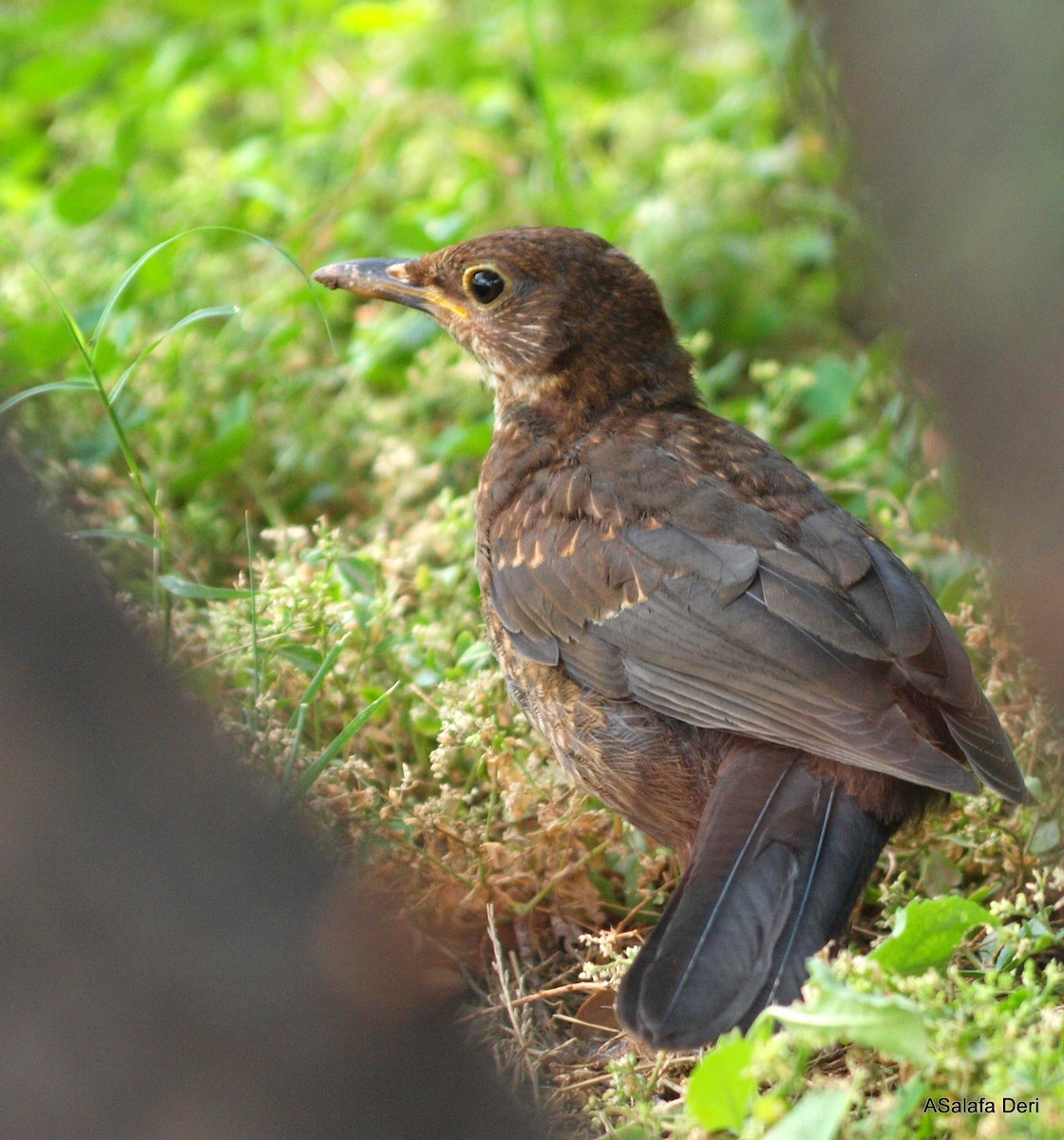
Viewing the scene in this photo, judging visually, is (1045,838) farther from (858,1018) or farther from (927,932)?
(858,1018)

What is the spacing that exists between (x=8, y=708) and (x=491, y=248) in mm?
2439

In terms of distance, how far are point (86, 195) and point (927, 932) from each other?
3919 mm

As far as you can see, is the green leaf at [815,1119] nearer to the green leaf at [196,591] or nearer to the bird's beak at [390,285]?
the green leaf at [196,591]

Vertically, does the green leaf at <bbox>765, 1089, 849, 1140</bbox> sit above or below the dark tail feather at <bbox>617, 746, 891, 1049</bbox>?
above

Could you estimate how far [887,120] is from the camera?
79.7 inches

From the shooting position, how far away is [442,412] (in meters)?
5.04

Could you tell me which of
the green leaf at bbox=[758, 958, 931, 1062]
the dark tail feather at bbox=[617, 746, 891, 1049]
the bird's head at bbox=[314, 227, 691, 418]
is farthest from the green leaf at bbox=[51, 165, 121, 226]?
the green leaf at bbox=[758, 958, 931, 1062]

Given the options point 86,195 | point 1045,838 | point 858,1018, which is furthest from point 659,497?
point 86,195

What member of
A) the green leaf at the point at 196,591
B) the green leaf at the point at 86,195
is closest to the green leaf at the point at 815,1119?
the green leaf at the point at 196,591

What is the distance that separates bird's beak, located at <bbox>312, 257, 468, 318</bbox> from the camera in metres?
3.90

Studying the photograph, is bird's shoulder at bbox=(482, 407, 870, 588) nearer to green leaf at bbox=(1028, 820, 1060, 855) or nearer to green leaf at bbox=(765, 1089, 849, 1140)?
green leaf at bbox=(1028, 820, 1060, 855)

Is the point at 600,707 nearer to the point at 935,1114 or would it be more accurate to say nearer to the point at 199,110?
the point at 935,1114

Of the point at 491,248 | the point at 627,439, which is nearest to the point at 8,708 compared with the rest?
the point at 627,439

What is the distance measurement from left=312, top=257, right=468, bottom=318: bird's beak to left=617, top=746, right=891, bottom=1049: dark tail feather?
64.4 inches
